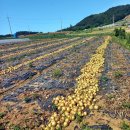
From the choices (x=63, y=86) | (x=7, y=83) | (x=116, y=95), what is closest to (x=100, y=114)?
(x=116, y=95)

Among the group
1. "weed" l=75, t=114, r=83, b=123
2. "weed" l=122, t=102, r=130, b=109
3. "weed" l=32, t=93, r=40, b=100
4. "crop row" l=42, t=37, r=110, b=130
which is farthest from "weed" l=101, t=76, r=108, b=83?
"weed" l=75, t=114, r=83, b=123

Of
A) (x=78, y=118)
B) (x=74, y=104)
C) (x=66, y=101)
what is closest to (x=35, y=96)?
(x=66, y=101)

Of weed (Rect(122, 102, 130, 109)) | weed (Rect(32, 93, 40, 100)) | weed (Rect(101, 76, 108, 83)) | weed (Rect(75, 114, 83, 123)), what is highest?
weed (Rect(75, 114, 83, 123))

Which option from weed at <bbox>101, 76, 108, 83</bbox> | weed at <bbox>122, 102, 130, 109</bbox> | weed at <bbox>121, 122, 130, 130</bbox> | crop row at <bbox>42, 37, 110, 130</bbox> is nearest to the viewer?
weed at <bbox>121, 122, 130, 130</bbox>

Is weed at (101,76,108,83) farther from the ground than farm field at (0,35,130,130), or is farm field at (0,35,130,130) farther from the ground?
farm field at (0,35,130,130)

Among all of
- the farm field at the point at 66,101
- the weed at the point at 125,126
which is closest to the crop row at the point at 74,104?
the farm field at the point at 66,101

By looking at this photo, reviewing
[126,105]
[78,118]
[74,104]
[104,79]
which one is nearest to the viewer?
[78,118]

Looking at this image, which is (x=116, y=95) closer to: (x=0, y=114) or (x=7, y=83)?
(x=0, y=114)

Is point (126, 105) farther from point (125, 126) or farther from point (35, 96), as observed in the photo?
point (35, 96)

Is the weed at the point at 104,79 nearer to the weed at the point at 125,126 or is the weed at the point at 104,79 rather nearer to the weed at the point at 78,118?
the weed at the point at 78,118

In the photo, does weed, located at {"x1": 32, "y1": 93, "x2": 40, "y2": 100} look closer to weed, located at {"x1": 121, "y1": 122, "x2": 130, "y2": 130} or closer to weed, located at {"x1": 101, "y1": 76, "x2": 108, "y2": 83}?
weed, located at {"x1": 101, "y1": 76, "x2": 108, "y2": 83}

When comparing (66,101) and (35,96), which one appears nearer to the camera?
(66,101)

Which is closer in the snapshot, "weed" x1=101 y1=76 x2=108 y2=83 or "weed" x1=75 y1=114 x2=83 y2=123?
"weed" x1=75 y1=114 x2=83 y2=123

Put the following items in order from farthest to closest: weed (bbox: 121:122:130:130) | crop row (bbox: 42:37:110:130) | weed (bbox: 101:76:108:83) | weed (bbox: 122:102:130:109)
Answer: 1. weed (bbox: 101:76:108:83)
2. weed (bbox: 122:102:130:109)
3. crop row (bbox: 42:37:110:130)
4. weed (bbox: 121:122:130:130)
